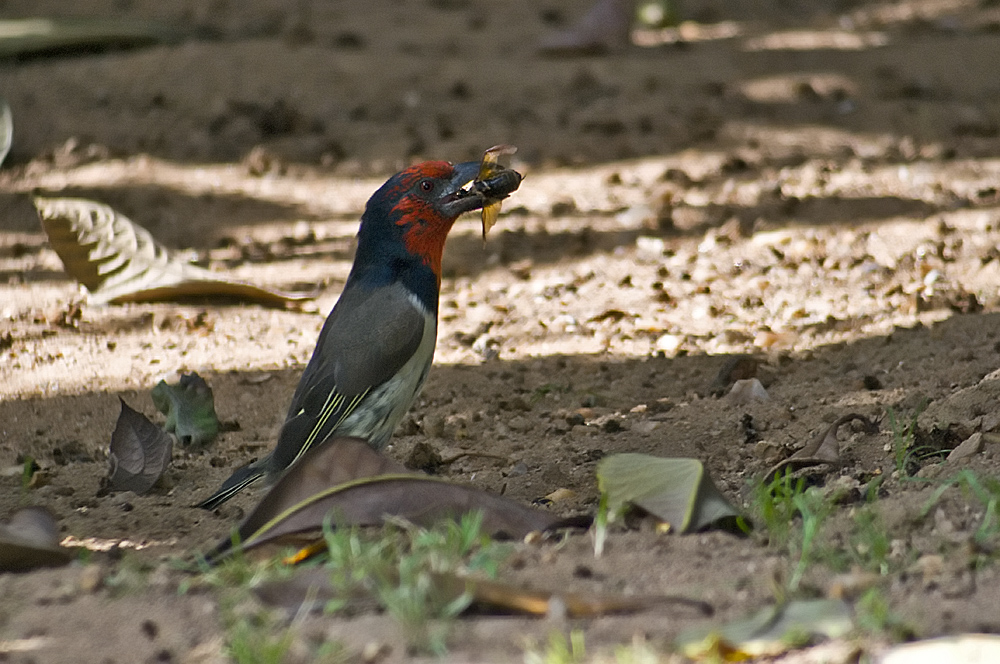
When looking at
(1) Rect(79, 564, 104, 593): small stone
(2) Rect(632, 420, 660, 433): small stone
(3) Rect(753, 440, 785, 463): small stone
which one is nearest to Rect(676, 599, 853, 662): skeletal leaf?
(1) Rect(79, 564, 104, 593): small stone

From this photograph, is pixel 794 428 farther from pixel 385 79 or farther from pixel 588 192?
pixel 385 79

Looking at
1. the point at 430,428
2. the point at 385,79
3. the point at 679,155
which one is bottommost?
the point at 430,428

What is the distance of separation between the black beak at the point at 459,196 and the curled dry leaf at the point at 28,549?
1.58 metres

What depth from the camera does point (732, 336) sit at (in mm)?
4965

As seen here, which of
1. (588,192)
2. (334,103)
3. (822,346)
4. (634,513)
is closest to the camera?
(634,513)

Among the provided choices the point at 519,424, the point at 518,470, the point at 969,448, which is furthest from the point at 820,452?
the point at 519,424

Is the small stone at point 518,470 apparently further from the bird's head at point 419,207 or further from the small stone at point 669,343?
the small stone at point 669,343

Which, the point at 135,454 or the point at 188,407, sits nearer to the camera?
the point at 135,454

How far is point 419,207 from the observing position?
4.05 meters

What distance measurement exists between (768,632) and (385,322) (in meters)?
1.97

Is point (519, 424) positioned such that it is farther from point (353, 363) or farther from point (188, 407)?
point (188, 407)

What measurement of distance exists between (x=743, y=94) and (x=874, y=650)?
577 cm

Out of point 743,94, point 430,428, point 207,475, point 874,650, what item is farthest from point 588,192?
point 874,650

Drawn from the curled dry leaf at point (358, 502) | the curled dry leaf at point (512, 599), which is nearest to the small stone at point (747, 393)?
the curled dry leaf at point (358, 502)
